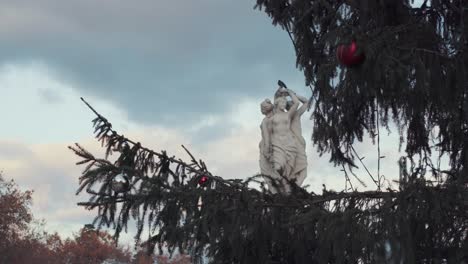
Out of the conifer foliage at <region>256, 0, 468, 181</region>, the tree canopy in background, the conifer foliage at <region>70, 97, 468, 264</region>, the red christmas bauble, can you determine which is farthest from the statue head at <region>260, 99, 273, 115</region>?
the tree canopy in background

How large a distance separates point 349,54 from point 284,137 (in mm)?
8054

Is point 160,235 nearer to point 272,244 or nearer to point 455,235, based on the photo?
point 272,244

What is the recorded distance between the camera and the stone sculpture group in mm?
11688

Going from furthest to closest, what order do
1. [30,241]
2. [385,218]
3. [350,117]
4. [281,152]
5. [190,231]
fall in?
[30,241] < [281,152] < [350,117] < [190,231] < [385,218]

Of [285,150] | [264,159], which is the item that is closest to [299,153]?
[285,150]

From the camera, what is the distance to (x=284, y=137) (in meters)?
11.7

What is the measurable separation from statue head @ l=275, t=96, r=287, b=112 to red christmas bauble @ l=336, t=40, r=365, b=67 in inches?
320

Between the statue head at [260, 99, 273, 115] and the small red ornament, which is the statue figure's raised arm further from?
the small red ornament

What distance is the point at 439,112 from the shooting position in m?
5.26

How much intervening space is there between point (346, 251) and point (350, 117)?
1600mm

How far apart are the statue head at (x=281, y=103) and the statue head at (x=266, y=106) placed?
0.53 feet

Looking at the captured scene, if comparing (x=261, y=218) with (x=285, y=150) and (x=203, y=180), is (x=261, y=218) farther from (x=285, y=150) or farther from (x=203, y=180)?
(x=285, y=150)

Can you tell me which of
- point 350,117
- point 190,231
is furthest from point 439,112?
point 190,231

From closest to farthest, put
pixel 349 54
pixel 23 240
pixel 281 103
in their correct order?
pixel 349 54, pixel 281 103, pixel 23 240
